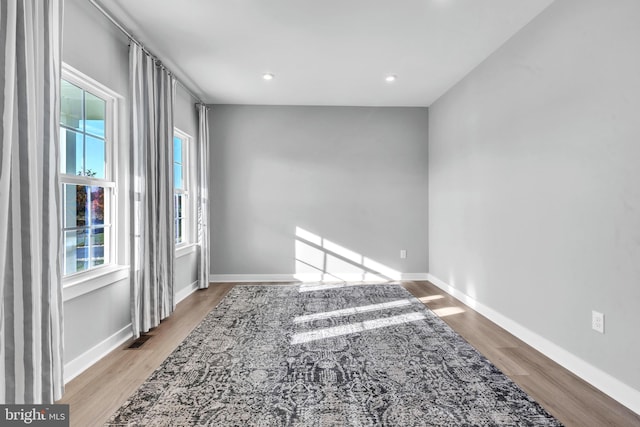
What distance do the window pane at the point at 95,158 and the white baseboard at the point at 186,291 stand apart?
1984 millimetres

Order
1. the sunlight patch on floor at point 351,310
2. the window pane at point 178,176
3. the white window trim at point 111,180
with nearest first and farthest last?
the white window trim at point 111,180
the sunlight patch on floor at point 351,310
the window pane at point 178,176

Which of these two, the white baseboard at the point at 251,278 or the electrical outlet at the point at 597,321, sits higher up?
the electrical outlet at the point at 597,321

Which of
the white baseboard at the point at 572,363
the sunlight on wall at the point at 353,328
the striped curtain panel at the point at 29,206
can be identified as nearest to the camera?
the striped curtain panel at the point at 29,206

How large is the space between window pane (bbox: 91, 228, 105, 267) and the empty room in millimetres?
21

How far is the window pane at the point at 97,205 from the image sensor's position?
9.57 ft

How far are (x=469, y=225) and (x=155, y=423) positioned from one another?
367cm

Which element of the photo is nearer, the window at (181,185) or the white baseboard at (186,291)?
the white baseboard at (186,291)

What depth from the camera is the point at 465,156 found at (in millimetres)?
4355

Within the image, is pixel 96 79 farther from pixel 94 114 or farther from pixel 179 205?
pixel 179 205

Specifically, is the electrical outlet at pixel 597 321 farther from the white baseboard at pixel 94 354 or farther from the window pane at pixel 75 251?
the window pane at pixel 75 251

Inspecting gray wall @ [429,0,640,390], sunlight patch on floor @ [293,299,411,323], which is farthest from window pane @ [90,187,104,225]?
gray wall @ [429,0,640,390]

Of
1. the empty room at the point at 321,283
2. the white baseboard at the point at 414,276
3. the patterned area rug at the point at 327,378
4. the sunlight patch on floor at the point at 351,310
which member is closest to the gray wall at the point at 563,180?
the empty room at the point at 321,283

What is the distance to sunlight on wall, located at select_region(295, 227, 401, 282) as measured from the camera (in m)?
5.65

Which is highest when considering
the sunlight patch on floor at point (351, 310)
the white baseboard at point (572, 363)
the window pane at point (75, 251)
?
the window pane at point (75, 251)
